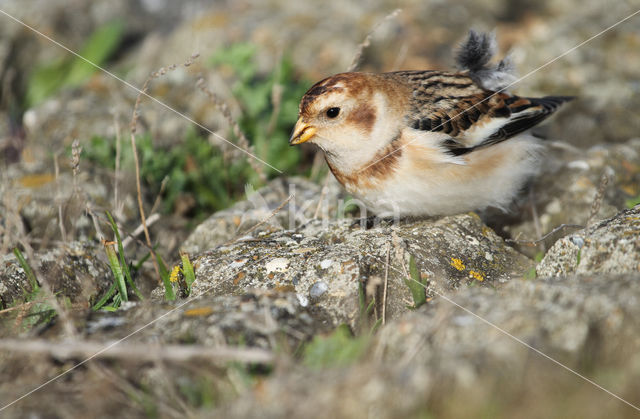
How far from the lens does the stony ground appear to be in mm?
1786

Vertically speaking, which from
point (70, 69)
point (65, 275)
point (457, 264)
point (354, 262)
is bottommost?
point (457, 264)

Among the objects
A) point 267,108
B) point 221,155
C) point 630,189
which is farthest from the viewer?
point 267,108

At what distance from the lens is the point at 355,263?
2939 mm

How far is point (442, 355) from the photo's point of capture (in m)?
1.83

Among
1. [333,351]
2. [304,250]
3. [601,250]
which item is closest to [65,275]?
[304,250]

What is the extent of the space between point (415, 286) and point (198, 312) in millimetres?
1069

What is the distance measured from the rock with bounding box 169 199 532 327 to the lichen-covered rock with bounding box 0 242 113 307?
1.38 ft

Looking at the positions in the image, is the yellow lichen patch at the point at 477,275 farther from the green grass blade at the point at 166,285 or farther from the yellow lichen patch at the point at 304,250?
the green grass blade at the point at 166,285

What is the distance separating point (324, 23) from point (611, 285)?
5.34m

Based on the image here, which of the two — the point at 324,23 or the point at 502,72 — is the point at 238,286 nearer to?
the point at 502,72

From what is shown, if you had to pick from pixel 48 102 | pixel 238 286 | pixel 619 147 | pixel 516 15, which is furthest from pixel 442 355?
pixel 516 15

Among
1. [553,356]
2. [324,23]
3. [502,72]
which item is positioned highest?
[324,23]

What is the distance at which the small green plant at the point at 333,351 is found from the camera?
80.2 inches

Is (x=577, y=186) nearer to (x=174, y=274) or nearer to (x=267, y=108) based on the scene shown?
(x=267, y=108)
